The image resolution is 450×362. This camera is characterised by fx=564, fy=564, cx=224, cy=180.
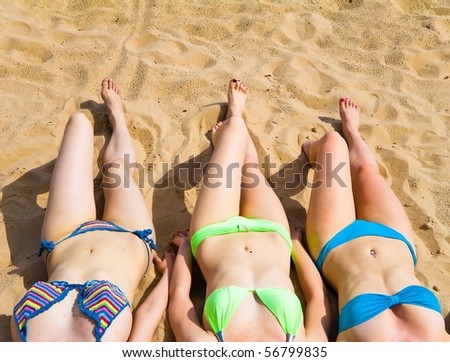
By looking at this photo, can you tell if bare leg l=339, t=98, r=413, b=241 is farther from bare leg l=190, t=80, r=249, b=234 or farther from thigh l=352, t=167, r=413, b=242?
bare leg l=190, t=80, r=249, b=234

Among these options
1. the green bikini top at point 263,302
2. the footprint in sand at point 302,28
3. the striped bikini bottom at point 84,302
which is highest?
the footprint in sand at point 302,28

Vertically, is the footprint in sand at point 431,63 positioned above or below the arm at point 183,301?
above

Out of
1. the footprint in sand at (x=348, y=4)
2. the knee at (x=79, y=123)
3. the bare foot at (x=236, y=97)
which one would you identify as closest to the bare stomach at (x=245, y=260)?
the knee at (x=79, y=123)

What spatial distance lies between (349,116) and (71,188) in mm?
2269

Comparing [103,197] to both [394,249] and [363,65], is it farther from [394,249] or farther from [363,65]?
[363,65]

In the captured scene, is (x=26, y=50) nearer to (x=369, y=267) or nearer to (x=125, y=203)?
(x=125, y=203)

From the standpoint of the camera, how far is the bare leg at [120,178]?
370 cm

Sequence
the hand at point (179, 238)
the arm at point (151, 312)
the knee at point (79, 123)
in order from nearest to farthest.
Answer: the arm at point (151, 312), the hand at point (179, 238), the knee at point (79, 123)

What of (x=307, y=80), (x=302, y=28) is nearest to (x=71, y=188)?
(x=307, y=80)

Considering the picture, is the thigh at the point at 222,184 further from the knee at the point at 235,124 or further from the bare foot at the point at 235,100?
the bare foot at the point at 235,100

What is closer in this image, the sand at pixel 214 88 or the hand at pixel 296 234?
the hand at pixel 296 234

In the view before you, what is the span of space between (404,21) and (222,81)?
209 centimetres

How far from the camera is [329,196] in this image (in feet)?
12.1
